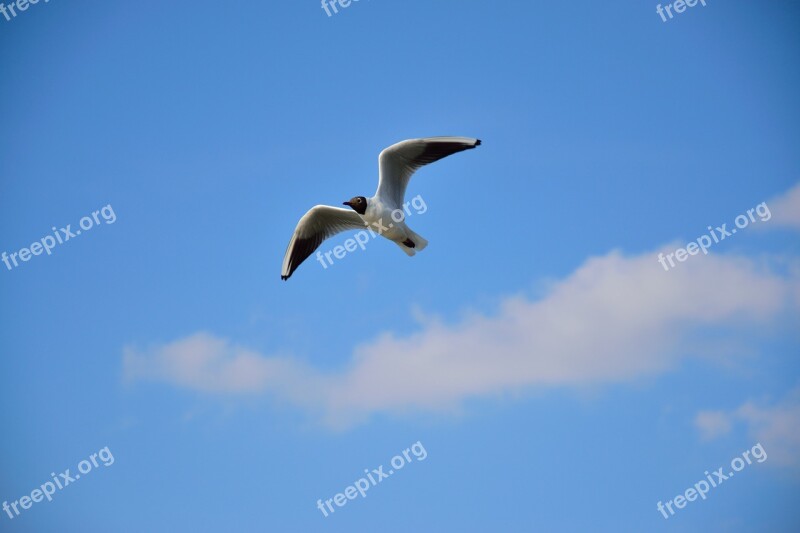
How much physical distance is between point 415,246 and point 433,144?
1.55 m

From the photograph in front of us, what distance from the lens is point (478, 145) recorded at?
15000mm

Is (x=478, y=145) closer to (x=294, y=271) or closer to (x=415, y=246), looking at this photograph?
(x=415, y=246)

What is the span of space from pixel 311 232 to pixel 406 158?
2.21m

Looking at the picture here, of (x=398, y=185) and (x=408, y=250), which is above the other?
(x=398, y=185)

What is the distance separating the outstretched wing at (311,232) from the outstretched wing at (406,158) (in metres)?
1.10

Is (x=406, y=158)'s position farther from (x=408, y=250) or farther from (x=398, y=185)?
(x=408, y=250)

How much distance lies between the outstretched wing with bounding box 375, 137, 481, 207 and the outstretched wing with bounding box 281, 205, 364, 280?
110cm

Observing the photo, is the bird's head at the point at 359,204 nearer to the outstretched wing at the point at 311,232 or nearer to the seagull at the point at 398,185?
the seagull at the point at 398,185

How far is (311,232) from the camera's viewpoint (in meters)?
16.6

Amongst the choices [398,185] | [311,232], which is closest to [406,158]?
[398,185]

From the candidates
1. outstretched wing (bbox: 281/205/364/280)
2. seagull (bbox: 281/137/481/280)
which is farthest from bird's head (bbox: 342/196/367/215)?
outstretched wing (bbox: 281/205/364/280)

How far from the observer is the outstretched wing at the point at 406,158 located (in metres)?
15.2

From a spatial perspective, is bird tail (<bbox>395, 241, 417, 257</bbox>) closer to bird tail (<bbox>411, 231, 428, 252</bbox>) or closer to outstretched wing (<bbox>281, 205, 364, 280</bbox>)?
bird tail (<bbox>411, 231, 428, 252</bbox>)

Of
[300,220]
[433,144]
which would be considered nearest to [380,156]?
[433,144]
